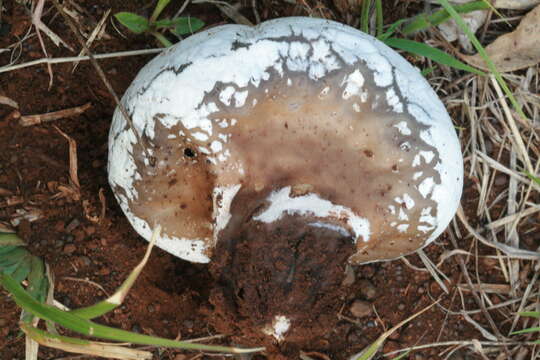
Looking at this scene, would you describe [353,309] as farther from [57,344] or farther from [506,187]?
[57,344]

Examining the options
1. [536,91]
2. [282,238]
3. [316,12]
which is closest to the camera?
[282,238]

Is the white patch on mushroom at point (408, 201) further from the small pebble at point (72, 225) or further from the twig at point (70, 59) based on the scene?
the small pebble at point (72, 225)

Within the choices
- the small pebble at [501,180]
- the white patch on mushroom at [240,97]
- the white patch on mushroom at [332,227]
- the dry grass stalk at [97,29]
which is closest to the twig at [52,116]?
the dry grass stalk at [97,29]

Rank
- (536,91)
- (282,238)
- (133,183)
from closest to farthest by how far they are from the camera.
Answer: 1. (282,238)
2. (133,183)
3. (536,91)

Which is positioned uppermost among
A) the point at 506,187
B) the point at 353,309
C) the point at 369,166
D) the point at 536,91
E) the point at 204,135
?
the point at 204,135

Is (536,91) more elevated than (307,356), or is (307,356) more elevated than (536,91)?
(536,91)

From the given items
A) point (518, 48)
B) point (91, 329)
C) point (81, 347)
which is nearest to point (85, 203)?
point (81, 347)

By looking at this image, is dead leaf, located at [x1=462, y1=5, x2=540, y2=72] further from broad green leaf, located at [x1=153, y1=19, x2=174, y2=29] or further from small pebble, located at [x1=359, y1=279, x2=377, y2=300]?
broad green leaf, located at [x1=153, y1=19, x2=174, y2=29]

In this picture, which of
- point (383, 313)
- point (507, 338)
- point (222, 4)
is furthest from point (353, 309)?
point (222, 4)

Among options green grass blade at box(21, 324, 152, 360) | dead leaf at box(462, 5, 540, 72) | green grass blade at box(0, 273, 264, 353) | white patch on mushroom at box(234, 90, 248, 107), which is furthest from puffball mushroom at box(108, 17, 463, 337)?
dead leaf at box(462, 5, 540, 72)
